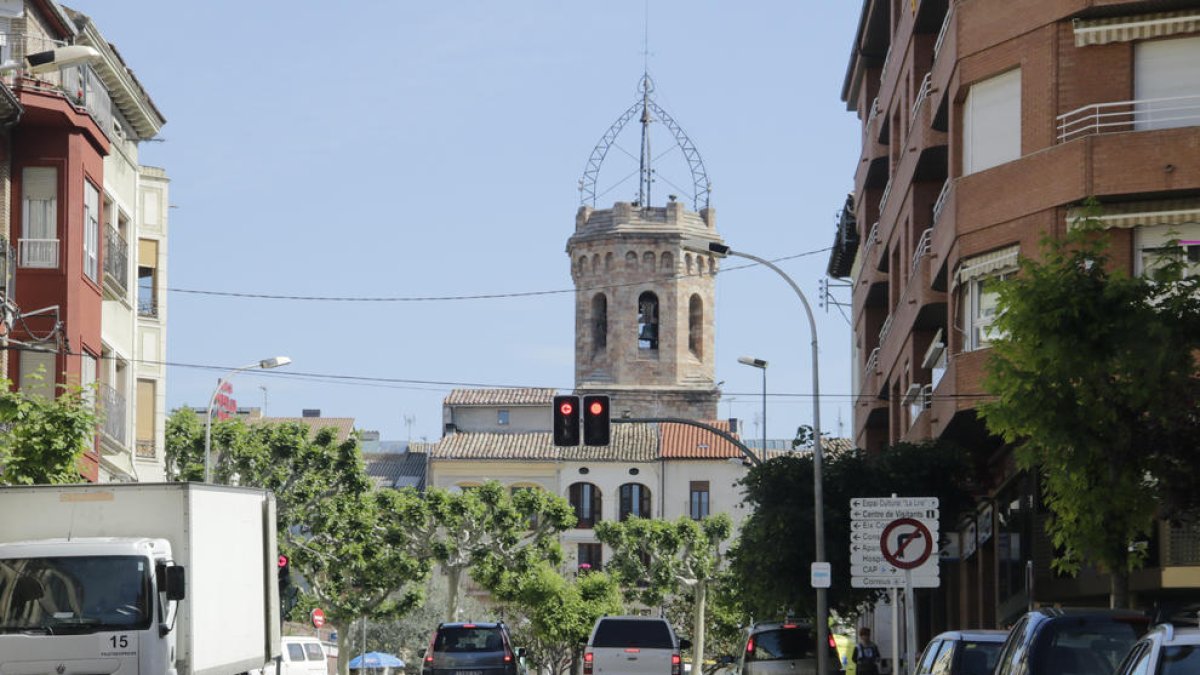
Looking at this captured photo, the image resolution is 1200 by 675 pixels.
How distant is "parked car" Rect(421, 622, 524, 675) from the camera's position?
3781 centimetres

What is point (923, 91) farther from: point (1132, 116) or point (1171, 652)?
point (1171, 652)

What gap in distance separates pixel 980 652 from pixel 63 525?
894 centimetres

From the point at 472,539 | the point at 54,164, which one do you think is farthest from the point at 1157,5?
the point at 472,539

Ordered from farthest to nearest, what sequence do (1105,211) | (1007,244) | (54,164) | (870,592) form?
(870,592)
(54,164)
(1007,244)
(1105,211)

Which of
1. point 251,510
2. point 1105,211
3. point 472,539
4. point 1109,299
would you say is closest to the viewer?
point 1109,299

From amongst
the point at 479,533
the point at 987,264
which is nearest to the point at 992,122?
the point at 987,264

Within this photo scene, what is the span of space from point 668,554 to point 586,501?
24634mm

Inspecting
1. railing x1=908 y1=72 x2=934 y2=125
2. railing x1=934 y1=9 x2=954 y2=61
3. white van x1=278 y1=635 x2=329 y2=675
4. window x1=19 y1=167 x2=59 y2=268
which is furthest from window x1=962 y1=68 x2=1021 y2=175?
white van x1=278 y1=635 x2=329 y2=675

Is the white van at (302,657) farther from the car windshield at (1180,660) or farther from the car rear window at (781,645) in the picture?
the car windshield at (1180,660)

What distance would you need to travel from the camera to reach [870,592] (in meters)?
43.3

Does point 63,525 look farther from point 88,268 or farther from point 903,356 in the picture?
point 903,356

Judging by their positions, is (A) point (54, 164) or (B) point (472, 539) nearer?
(A) point (54, 164)

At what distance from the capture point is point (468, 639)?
38375 millimetres

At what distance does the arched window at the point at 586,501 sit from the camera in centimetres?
11600
